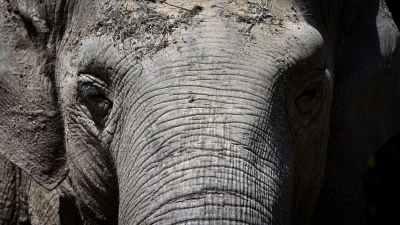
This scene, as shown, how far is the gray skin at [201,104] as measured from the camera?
9.88ft

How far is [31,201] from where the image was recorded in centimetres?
445

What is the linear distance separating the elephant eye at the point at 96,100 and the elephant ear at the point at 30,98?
350mm

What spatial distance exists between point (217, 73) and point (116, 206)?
92 centimetres

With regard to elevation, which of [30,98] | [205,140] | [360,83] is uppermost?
[360,83]

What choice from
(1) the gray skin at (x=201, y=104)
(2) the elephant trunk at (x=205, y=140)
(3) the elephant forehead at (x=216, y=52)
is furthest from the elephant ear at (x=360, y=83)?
(2) the elephant trunk at (x=205, y=140)

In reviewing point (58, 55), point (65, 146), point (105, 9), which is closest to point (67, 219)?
point (65, 146)

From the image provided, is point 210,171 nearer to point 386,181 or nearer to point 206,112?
point 206,112

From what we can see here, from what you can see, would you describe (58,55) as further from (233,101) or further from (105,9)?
(233,101)

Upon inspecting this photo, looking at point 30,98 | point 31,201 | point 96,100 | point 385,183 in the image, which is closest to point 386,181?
point 385,183

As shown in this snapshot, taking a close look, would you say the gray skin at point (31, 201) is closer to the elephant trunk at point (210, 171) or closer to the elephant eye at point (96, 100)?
the elephant eye at point (96, 100)

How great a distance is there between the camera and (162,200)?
2.97 m

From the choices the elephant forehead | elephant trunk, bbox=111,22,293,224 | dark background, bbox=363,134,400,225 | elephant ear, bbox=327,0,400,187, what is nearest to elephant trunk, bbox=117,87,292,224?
elephant trunk, bbox=111,22,293,224

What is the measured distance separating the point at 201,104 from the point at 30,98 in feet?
3.70

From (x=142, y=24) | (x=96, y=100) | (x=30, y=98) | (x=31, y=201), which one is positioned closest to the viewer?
(x=142, y=24)
